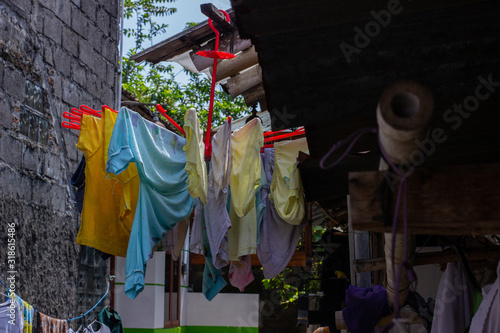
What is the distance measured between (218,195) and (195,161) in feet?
Result: 1.46

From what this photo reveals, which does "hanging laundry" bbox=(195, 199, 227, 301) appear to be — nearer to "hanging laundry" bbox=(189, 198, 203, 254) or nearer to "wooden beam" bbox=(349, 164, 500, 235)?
"hanging laundry" bbox=(189, 198, 203, 254)

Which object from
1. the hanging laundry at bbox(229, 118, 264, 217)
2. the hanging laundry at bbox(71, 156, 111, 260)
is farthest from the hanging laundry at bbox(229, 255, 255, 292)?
the hanging laundry at bbox(71, 156, 111, 260)

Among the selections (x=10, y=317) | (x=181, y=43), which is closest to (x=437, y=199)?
(x=10, y=317)

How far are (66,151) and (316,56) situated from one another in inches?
194

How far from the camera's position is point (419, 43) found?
8.80 feet

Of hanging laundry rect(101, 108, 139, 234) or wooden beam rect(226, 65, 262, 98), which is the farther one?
wooden beam rect(226, 65, 262, 98)

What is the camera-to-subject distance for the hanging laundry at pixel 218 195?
5812 mm

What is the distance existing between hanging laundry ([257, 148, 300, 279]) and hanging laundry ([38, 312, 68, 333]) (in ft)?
6.38

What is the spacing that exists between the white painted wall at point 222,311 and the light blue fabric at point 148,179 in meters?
7.16

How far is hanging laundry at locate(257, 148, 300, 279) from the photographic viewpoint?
6109 mm

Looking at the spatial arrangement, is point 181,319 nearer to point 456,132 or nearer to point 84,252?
point 84,252

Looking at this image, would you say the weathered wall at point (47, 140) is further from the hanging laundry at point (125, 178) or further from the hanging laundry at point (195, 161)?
the hanging laundry at point (195, 161)

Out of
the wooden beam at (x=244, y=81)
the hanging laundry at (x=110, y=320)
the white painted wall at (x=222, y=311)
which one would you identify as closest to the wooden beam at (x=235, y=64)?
the wooden beam at (x=244, y=81)

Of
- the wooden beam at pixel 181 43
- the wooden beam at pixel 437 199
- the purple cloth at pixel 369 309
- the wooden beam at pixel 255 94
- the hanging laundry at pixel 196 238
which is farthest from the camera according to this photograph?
the wooden beam at pixel 181 43
